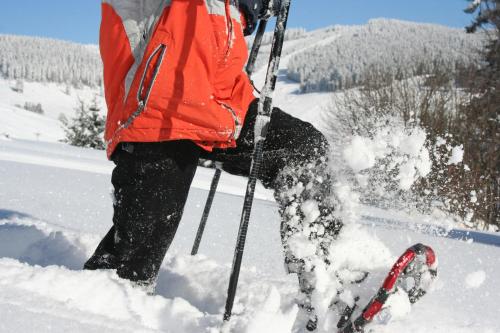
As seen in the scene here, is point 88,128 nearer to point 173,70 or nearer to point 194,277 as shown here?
point 194,277

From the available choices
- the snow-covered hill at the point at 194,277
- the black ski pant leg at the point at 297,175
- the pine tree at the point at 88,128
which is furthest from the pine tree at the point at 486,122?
the pine tree at the point at 88,128

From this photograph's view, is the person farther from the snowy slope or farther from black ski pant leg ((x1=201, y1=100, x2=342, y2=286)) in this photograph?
→ the snowy slope

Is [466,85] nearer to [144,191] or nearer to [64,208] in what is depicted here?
[64,208]

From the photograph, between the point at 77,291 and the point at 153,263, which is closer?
the point at 77,291

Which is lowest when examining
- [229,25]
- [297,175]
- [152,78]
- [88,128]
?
[88,128]

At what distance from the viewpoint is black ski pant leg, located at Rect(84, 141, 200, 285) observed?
1.52 m

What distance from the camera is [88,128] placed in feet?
71.1

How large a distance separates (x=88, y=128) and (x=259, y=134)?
2166 centimetres

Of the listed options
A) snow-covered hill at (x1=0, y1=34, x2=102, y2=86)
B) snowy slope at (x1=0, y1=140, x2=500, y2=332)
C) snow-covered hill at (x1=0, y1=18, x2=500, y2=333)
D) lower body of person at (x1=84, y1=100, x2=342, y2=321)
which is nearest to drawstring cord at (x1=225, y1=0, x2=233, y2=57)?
lower body of person at (x1=84, y1=100, x2=342, y2=321)

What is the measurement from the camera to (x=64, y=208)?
3.49 m

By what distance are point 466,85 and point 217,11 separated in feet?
42.8

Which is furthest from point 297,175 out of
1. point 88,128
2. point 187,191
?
point 88,128

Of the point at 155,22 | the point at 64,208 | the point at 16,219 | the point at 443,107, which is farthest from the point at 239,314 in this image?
the point at 443,107

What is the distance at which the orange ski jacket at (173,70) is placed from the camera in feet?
4.81
